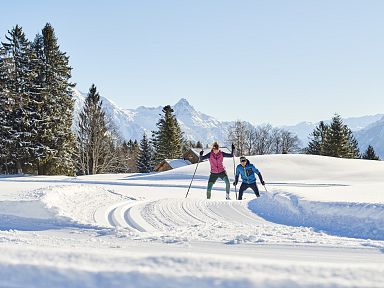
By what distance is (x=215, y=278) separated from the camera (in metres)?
2.91

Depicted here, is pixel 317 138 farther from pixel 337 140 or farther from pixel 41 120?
pixel 41 120

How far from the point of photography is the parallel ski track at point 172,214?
8674 millimetres

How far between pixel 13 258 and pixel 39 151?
1331 inches

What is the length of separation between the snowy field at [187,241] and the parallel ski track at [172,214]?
0.02 metres

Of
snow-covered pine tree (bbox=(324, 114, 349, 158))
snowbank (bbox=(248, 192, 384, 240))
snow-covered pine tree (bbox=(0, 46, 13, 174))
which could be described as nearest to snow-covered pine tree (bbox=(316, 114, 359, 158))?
snow-covered pine tree (bbox=(324, 114, 349, 158))

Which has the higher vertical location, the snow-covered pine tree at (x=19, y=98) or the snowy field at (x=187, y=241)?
the snow-covered pine tree at (x=19, y=98)

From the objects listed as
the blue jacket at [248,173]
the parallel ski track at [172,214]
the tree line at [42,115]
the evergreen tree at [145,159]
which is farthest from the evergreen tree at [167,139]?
the parallel ski track at [172,214]

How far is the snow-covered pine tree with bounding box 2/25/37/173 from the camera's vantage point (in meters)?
34.0

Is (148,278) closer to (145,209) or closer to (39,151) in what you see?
(145,209)

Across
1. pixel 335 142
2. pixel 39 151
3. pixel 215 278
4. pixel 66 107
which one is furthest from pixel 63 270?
pixel 335 142

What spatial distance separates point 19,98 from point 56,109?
334cm

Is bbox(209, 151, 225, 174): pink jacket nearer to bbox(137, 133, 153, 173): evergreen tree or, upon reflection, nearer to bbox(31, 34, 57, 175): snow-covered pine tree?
bbox(31, 34, 57, 175): snow-covered pine tree

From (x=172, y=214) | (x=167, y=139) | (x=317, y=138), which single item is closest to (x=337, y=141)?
(x=317, y=138)

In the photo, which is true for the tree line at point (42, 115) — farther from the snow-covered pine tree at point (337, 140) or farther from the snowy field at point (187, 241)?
the snow-covered pine tree at point (337, 140)
